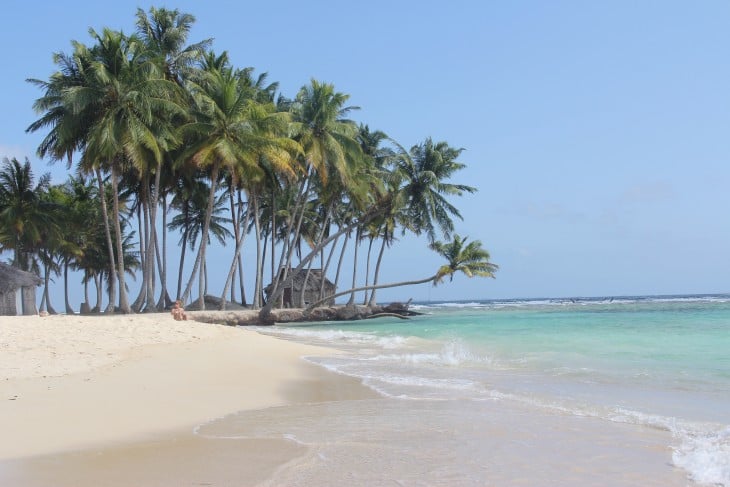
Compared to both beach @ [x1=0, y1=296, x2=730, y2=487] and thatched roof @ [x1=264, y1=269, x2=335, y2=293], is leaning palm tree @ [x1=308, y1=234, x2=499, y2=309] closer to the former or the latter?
thatched roof @ [x1=264, y1=269, x2=335, y2=293]

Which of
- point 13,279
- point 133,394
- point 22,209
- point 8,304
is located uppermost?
point 22,209

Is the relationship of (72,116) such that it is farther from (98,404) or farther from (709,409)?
(709,409)

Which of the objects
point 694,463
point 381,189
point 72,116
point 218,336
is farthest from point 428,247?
point 694,463

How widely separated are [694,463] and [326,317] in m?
32.5

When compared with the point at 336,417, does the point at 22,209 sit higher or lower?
higher

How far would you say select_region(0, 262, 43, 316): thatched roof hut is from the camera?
22812mm

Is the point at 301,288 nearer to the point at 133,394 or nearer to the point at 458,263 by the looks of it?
the point at 458,263

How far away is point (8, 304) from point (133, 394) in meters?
18.4

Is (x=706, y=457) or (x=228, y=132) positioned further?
(x=228, y=132)

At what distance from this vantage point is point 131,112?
22953mm

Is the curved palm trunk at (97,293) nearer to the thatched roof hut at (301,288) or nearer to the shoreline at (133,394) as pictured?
the thatched roof hut at (301,288)

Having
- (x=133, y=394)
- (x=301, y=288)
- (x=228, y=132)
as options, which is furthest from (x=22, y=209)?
(x=133, y=394)

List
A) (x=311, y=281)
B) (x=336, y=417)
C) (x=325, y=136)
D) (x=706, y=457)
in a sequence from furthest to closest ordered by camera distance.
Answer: (x=311, y=281), (x=325, y=136), (x=336, y=417), (x=706, y=457)

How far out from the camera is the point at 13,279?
75.6ft
